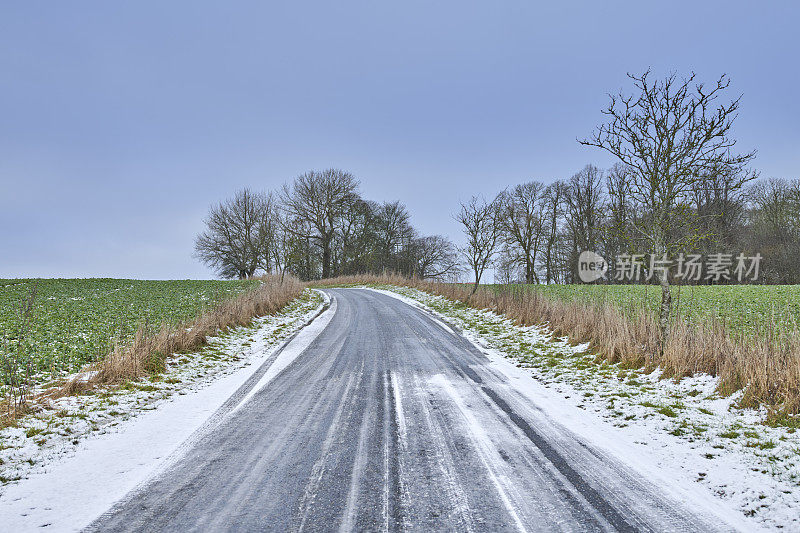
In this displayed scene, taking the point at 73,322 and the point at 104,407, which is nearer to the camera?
the point at 104,407

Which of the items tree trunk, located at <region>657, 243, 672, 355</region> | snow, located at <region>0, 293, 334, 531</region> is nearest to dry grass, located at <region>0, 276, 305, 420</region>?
snow, located at <region>0, 293, 334, 531</region>

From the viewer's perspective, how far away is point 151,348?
6.68m

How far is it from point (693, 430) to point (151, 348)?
757 centimetres

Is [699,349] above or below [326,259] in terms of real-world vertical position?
below

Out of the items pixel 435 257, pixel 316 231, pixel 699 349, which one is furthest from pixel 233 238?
pixel 699 349

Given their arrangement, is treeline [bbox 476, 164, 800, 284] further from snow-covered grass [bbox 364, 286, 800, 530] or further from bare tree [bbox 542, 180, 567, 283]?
snow-covered grass [bbox 364, 286, 800, 530]

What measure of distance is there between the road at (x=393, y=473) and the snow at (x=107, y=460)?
0.18 metres

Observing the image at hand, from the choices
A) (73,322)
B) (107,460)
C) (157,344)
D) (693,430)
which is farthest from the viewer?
(73,322)

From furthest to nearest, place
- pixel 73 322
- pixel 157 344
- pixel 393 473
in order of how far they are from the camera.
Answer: pixel 73 322
pixel 157 344
pixel 393 473

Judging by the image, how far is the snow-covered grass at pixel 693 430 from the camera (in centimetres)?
284

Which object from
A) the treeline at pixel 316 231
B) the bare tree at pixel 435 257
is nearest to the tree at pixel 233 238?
the treeline at pixel 316 231

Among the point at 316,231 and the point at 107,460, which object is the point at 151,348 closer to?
the point at 107,460

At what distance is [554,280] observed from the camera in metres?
42.2

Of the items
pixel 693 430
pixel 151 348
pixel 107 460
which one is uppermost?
pixel 151 348
